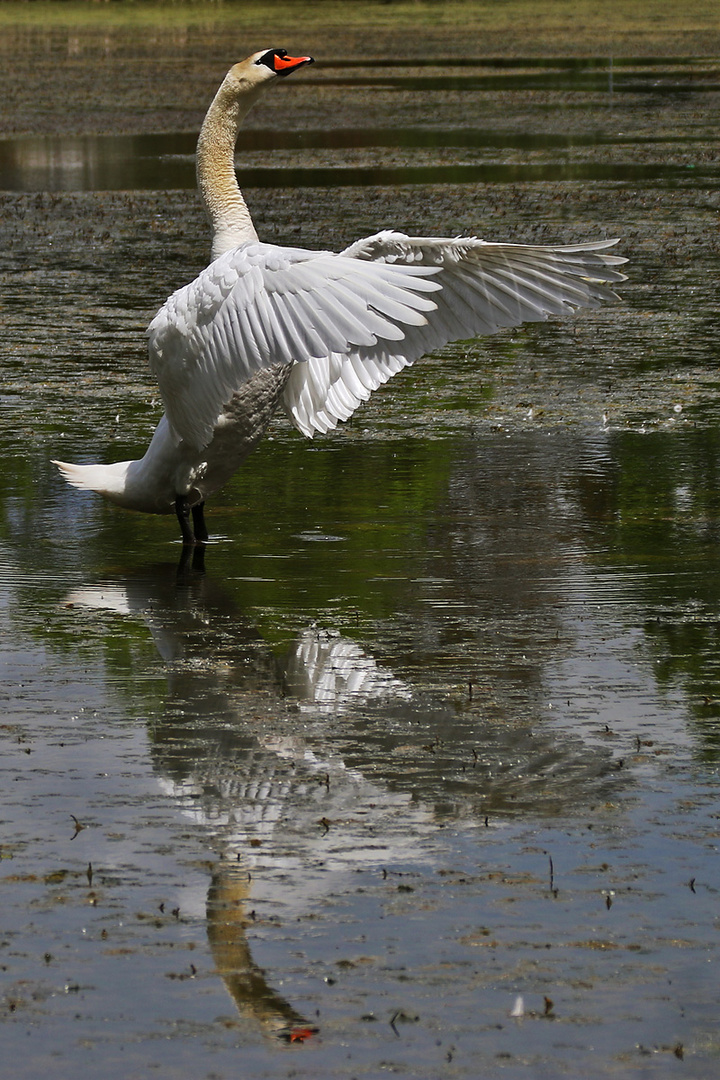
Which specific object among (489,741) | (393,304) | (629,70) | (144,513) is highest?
(393,304)

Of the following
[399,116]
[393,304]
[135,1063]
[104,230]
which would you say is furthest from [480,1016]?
[399,116]

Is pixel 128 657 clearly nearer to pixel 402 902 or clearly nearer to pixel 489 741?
pixel 489 741

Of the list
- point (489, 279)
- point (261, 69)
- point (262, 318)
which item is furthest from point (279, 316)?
point (261, 69)

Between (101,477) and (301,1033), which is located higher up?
(301,1033)

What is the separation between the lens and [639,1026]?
4.13 metres

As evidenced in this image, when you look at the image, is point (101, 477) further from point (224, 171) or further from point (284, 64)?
point (284, 64)

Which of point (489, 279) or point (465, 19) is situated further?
point (465, 19)

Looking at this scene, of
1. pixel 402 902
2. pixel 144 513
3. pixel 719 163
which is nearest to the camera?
pixel 402 902

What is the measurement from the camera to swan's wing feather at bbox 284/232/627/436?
8.01m

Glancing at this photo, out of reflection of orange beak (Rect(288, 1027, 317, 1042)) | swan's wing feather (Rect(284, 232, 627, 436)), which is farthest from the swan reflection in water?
swan's wing feather (Rect(284, 232, 627, 436))

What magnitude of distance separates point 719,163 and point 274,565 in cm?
1991

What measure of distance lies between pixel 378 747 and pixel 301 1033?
1854 mm

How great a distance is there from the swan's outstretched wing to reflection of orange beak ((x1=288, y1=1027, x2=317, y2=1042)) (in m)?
2.89

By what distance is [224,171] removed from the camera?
8.88m
